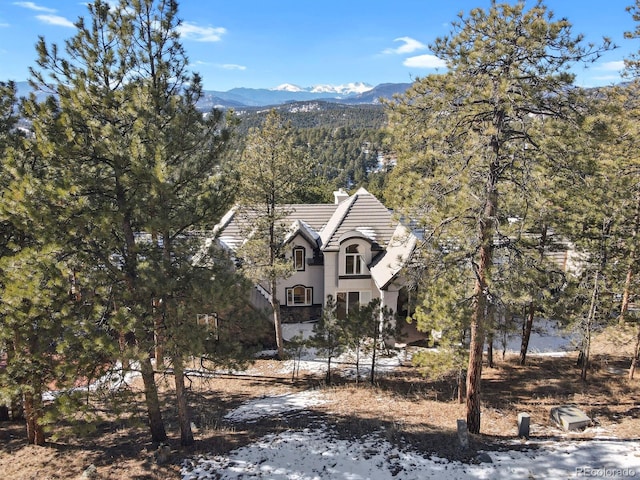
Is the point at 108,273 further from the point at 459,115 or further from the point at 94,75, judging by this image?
the point at 459,115

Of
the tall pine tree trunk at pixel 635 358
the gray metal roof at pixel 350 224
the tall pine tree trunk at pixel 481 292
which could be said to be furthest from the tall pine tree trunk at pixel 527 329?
the gray metal roof at pixel 350 224

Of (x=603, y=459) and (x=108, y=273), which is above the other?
(x=108, y=273)

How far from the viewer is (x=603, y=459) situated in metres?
9.35

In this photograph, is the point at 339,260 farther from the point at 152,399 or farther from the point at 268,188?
the point at 152,399

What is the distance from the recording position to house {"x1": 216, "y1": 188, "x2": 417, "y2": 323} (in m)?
22.6

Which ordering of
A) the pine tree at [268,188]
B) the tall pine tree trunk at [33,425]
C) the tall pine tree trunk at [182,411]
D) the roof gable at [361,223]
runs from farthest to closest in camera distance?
the roof gable at [361,223]
the pine tree at [268,188]
the tall pine tree trunk at [33,425]
the tall pine tree trunk at [182,411]

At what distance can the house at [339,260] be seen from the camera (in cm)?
2262

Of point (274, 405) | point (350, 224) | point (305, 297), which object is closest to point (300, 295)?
point (305, 297)

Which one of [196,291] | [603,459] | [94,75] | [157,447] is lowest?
[157,447]

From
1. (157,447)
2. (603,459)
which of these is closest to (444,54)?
(603,459)

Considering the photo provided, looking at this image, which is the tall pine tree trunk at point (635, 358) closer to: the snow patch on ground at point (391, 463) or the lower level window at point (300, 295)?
the snow patch on ground at point (391, 463)

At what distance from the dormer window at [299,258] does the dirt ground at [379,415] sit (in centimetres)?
665

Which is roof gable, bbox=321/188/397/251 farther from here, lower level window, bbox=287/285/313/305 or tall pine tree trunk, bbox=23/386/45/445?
tall pine tree trunk, bbox=23/386/45/445

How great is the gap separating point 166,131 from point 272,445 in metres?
8.52
